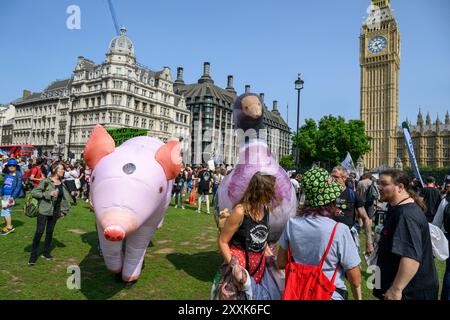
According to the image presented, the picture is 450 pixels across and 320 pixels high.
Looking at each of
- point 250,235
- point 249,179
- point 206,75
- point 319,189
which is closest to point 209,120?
point 206,75

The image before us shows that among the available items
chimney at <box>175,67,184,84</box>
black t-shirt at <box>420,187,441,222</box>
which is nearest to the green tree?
chimney at <box>175,67,184,84</box>

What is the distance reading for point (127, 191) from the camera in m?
4.39

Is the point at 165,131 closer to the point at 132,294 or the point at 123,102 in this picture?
the point at 123,102

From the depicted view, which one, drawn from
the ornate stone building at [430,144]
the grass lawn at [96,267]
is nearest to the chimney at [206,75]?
the ornate stone building at [430,144]

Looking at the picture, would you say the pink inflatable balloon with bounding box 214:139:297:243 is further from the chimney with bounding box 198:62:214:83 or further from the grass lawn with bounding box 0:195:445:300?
the chimney with bounding box 198:62:214:83

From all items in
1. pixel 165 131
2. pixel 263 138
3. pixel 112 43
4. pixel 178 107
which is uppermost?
pixel 112 43

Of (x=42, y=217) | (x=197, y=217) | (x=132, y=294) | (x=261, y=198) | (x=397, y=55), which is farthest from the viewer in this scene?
(x=397, y=55)

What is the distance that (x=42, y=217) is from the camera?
6578mm

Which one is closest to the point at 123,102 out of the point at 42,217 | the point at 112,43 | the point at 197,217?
the point at 112,43

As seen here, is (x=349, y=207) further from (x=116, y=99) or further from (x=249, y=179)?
(x=116, y=99)

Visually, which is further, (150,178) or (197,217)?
(197,217)

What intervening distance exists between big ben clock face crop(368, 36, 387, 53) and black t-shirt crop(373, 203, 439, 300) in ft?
307

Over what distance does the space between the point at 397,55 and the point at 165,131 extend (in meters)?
65.9

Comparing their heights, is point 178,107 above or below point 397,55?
below
